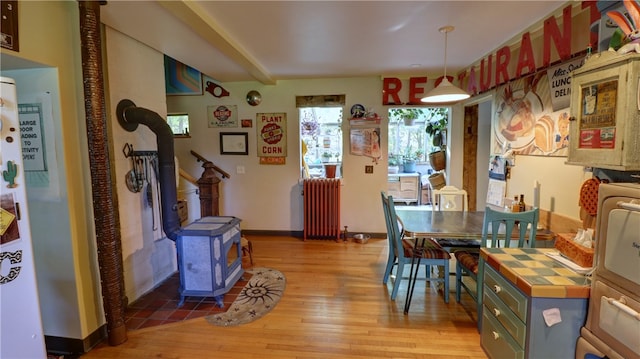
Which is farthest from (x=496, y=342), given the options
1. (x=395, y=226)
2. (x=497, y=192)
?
(x=497, y=192)

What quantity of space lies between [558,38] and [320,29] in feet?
5.80

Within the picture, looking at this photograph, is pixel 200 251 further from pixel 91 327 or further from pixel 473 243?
pixel 473 243

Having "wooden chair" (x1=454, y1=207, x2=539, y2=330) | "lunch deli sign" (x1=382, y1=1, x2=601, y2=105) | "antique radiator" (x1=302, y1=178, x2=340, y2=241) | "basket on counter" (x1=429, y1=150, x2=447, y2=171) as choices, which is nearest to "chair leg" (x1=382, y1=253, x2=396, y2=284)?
"wooden chair" (x1=454, y1=207, x2=539, y2=330)

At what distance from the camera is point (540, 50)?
256 centimetres

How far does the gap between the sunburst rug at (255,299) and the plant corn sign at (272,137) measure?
180 cm

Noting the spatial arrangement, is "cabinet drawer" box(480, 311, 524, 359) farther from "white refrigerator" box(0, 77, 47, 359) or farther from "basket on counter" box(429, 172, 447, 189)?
"basket on counter" box(429, 172, 447, 189)

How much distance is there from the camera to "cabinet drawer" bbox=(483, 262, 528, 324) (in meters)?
1.58

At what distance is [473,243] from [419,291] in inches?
27.6

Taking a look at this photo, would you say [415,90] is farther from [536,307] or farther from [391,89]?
[536,307]

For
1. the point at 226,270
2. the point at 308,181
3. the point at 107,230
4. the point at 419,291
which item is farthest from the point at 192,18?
the point at 419,291

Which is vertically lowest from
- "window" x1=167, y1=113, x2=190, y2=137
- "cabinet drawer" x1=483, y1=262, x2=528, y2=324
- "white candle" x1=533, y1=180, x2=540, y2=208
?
"cabinet drawer" x1=483, y1=262, x2=528, y2=324

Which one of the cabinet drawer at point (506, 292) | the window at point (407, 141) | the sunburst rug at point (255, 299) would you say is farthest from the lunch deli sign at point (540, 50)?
the sunburst rug at point (255, 299)

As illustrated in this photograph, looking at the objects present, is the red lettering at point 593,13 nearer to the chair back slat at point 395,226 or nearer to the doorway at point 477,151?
the chair back slat at point 395,226

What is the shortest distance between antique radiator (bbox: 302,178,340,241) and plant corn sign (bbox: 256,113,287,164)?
1.97 feet
